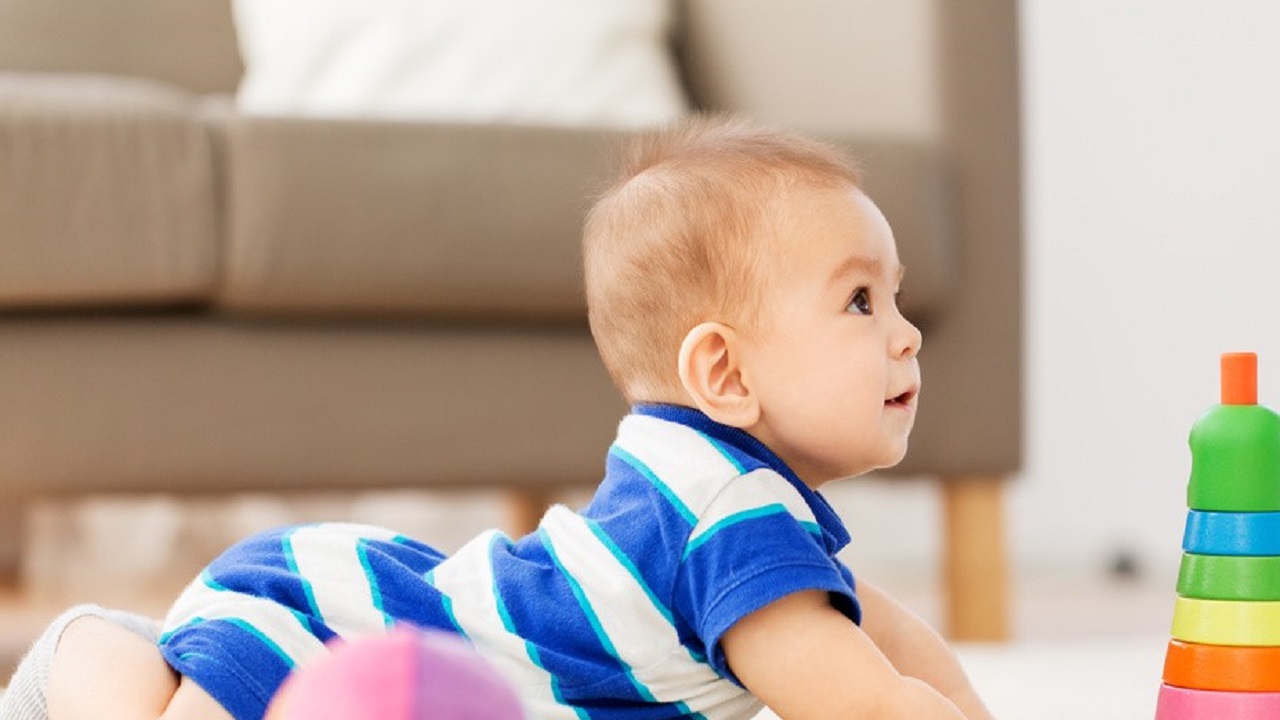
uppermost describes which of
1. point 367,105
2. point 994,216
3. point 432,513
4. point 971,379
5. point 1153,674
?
point 367,105

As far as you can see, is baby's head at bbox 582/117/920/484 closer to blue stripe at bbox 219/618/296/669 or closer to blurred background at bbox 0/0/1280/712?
blue stripe at bbox 219/618/296/669

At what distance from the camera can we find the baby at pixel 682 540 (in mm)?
756

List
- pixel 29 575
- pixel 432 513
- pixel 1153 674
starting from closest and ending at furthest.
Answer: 1. pixel 1153 674
2. pixel 29 575
3. pixel 432 513

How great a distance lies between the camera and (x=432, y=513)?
8.75 ft

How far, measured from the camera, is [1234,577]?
2.64ft

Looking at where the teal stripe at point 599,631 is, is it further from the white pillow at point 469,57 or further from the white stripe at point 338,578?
the white pillow at point 469,57

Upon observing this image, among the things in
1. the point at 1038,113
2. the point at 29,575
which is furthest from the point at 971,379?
the point at 29,575

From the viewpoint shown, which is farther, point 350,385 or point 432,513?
point 432,513

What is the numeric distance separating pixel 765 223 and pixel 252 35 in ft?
4.52

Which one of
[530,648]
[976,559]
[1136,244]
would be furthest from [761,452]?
[1136,244]

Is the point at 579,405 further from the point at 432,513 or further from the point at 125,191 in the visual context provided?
the point at 432,513

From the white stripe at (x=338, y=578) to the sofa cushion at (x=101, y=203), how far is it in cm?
62

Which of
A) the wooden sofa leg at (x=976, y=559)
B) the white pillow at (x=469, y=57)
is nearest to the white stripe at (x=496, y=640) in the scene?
the wooden sofa leg at (x=976, y=559)

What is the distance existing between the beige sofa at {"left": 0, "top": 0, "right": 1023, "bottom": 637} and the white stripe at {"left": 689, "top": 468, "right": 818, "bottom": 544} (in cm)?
73
